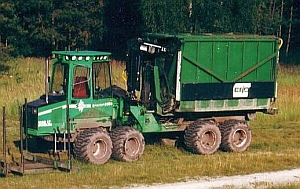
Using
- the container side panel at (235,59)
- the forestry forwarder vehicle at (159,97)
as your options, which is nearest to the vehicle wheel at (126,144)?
the forestry forwarder vehicle at (159,97)

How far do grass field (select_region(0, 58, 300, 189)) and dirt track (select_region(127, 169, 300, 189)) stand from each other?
0.42m

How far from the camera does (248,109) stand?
66.0 ft

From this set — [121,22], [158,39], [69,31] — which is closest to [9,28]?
[69,31]

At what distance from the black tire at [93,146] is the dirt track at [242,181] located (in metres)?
2.75

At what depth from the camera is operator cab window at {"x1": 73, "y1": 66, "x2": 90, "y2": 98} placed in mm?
17859

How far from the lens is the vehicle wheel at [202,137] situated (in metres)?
19.4

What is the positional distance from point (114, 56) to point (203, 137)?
40.2m

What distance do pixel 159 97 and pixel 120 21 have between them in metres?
42.9

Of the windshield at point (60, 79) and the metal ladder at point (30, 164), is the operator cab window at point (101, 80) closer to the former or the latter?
the windshield at point (60, 79)

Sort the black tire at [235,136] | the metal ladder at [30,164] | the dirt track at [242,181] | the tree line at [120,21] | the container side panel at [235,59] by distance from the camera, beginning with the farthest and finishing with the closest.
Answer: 1. the tree line at [120,21]
2. the black tire at [235,136]
3. the container side panel at [235,59]
4. the metal ladder at [30,164]
5. the dirt track at [242,181]

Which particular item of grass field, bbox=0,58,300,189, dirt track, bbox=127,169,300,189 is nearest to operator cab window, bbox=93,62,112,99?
grass field, bbox=0,58,300,189

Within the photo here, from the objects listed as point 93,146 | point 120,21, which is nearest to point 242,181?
point 93,146

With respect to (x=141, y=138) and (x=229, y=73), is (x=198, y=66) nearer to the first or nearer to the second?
(x=229, y=73)

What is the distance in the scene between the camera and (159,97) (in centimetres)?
1920
